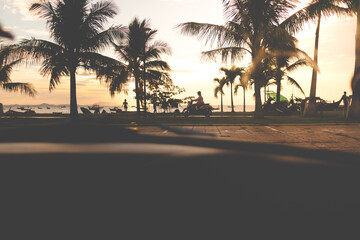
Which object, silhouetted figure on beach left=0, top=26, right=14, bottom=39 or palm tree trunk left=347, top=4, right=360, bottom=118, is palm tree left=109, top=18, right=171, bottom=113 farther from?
silhouetted figure on beach left=0, top=26, right=14, bottom=39

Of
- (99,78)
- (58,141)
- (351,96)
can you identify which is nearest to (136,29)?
(99,78)

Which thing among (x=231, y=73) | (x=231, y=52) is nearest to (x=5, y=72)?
(x=231, y=52)

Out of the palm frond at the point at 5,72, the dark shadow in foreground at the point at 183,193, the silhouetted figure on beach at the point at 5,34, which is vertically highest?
the palm frond at the point at 5,72

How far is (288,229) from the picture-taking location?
79 cm

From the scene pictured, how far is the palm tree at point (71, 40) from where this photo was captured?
15.1 metres

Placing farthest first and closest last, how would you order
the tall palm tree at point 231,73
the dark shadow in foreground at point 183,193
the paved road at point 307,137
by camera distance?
1. the tall palm tree at point 231,73
2. the paved road at point 307,137
3. the dark shadow in foreground at point 183,193

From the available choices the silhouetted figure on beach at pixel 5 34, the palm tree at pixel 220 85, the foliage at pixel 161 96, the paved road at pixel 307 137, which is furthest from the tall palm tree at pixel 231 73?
the silhouetted figure on beach at pixel 5 34

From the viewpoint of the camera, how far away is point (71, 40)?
50.3 feet

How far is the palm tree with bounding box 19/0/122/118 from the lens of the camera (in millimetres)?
15086

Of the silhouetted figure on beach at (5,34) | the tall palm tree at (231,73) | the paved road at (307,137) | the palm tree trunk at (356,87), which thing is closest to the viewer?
the silhouetted figure on beach at (5,34)

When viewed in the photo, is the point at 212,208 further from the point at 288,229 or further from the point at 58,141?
the point at 58,141

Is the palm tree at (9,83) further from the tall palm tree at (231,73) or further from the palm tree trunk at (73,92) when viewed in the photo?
the tall palm tree at (231,73)

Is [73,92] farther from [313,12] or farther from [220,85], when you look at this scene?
[220,85]

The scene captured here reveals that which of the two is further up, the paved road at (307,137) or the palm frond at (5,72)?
the palm frond at (5,72)
